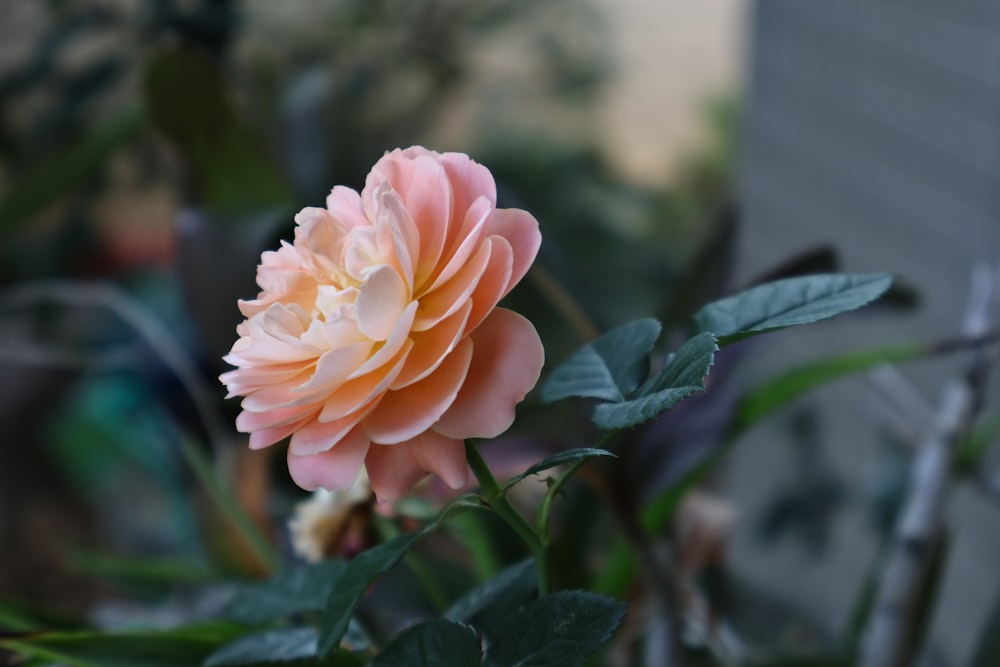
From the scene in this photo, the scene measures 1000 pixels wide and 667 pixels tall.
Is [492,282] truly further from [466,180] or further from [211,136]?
[211,136]

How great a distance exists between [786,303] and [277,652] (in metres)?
0.20

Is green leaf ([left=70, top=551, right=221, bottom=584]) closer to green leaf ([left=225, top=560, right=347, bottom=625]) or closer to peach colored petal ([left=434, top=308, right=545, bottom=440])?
green leaf ([left=225, top=560, right=347, bottom=625])

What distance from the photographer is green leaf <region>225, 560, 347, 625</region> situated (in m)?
0.34

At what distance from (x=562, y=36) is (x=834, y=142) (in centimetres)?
172

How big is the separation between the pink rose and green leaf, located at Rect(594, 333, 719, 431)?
26mm

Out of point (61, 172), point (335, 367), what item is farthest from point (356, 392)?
point (61, 172)

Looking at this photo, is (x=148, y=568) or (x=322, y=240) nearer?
(x=322, y=240)

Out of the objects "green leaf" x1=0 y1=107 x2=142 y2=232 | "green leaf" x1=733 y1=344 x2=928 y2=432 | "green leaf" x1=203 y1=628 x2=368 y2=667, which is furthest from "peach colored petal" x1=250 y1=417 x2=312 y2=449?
"green leaf" x1=0 y1=107 x2=142 y2=232

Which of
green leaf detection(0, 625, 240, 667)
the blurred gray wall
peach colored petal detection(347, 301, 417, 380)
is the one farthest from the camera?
the blurred gray wall

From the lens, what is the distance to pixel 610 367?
28 cm

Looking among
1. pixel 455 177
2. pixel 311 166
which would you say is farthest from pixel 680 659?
pixel 311 166

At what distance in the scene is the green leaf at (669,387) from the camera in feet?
0.73

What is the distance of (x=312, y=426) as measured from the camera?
0.78 ft

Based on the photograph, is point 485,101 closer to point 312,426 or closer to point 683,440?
point 683,440
